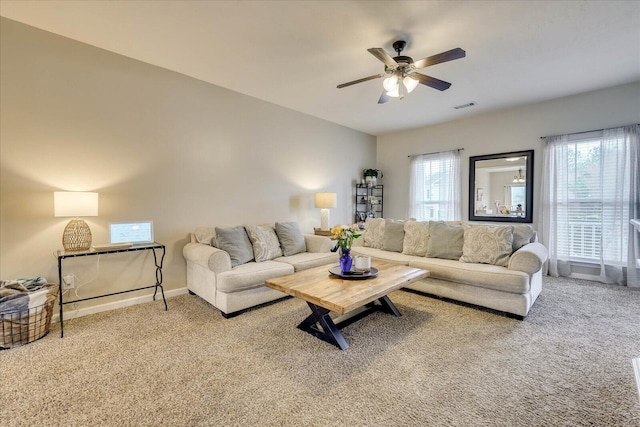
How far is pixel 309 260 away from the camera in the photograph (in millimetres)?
3453

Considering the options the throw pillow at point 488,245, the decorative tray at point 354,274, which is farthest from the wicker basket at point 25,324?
the throw pillow at point 488,245

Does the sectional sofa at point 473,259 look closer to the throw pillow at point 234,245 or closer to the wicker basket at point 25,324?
the throw pillow at point 234,245

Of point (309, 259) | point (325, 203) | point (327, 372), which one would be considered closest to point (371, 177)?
point (325, 203)

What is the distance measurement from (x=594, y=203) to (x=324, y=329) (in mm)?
4327

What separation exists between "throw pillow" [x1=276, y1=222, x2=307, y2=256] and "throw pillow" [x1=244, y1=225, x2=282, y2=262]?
0.30 ft

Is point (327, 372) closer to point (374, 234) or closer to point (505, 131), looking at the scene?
point (374, 234)

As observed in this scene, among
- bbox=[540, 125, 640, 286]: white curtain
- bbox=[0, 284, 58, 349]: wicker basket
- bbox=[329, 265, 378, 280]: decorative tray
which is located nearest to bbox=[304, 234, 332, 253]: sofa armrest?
bbox=[329, 265, 378, 280]: decorative tray

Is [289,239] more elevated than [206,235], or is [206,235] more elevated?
[206,235]

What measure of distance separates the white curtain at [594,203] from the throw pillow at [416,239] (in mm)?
2151

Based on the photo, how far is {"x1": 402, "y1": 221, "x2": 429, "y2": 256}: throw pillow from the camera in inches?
143

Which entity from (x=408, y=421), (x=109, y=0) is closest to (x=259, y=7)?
(x=109, y=0)

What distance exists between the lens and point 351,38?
8.55 feet

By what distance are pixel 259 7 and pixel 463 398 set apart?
3056mm

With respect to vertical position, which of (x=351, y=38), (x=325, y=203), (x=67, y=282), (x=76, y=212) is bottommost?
(x=67, y=282)
